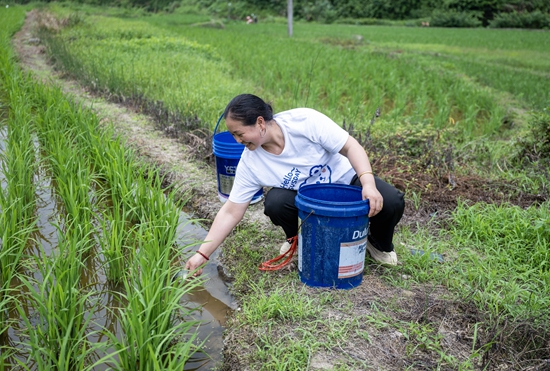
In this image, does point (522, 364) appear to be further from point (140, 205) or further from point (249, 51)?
point (249, 51)

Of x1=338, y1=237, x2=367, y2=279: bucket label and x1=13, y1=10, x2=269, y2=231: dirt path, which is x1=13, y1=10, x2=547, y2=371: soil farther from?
x1=338, y1=237, x2=367, y2=279: bucket label

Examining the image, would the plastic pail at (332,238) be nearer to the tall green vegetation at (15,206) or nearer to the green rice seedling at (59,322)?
the green rice seedling at (59,322)

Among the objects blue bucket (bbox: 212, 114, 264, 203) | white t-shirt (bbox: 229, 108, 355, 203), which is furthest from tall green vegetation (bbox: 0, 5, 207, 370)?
blue bucket (bbox: 212, 114, 264, 203)

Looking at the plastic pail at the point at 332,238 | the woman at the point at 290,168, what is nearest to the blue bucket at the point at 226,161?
the woman at the point at 290,168

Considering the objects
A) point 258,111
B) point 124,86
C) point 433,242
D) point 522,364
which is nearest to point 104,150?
point 258,111

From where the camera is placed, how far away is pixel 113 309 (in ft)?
7.26

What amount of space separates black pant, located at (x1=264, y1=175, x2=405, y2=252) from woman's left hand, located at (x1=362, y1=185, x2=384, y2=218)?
0.53 ft

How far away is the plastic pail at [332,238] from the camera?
2016 mm

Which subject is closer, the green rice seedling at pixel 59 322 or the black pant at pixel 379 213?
the green rice seedling at pixel 59 322

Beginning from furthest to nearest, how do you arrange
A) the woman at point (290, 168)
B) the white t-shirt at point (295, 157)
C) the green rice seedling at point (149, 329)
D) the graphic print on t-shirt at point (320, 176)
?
the graphic print on t-shirt at point (320, 176) < the white t-shirt at point (295, 157) < the woman at point (290, 168) < the green rice seedling at point (149, 329)

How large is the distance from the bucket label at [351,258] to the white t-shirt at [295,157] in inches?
16.6

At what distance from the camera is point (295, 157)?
7.41 feet

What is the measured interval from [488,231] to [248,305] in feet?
4.91

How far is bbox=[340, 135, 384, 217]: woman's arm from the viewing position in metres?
2.03
